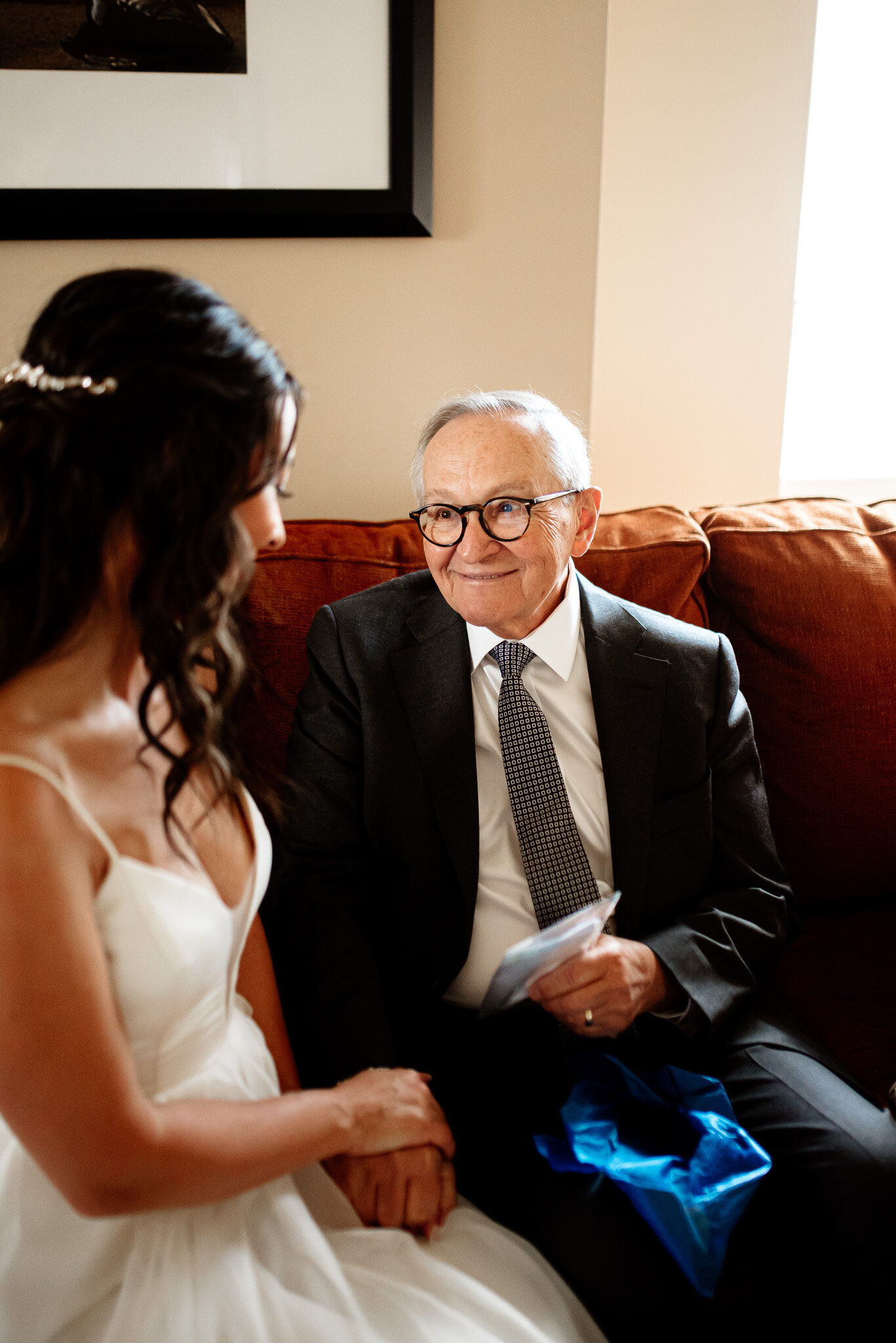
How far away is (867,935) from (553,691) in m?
0.76

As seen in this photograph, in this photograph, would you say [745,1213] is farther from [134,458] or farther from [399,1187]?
[134,458]

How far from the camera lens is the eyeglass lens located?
4.58 feet

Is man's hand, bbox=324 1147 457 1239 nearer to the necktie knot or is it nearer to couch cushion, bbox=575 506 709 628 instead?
the necktie knot

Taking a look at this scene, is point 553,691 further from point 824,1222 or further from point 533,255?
point 533,255

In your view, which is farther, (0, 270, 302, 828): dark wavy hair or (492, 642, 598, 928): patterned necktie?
(492, 642, 598, 928): patterned necktie

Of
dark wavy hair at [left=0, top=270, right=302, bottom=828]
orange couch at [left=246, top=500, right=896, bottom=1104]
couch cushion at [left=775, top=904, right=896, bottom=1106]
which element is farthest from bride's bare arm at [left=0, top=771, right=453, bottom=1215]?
couch cushion at [left=775, top=904, right=896, bottom=1106]

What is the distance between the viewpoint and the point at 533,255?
5.94 feet

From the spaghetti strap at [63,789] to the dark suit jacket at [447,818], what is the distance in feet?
1.73

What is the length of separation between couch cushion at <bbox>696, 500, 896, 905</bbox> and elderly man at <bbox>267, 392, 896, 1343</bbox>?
188 mm

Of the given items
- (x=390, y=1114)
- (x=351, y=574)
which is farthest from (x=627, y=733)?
(x=390, y=1114)

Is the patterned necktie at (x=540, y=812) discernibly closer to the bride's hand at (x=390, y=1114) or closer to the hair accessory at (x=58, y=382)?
the bride's hand at (x=390, y=1114)

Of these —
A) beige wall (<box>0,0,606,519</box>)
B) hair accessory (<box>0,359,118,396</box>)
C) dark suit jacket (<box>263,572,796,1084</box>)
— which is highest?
beige wall (<box>0,0,606,519</box>)

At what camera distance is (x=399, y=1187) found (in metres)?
1.01

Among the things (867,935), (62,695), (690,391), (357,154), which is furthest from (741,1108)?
(357,154)
